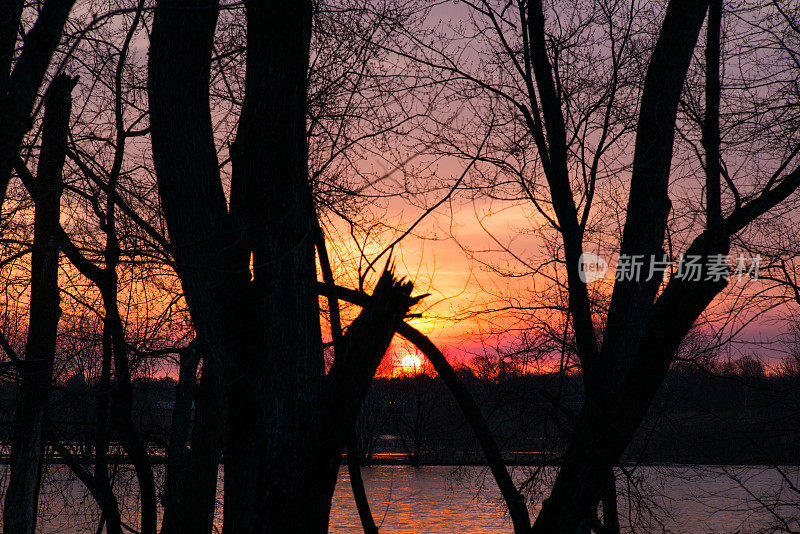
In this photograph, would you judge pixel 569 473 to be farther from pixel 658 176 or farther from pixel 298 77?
pixel 658 176

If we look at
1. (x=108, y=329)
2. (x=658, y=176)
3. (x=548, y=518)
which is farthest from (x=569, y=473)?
(x=108, y=329)

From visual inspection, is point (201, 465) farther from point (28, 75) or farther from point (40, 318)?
point (28, 75)

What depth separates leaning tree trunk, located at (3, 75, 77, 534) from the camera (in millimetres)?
6246

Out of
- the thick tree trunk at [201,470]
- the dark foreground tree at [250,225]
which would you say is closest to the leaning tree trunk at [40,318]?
the thick tree trunk at [201,470]

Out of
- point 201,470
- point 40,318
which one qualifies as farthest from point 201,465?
point 40,318

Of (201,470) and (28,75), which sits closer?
(28,75)

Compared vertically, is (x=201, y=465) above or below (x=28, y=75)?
below

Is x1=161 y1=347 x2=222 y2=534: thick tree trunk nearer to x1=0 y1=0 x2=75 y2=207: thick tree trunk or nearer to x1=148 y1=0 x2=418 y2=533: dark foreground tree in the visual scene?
x1=148 y1=0 x2=418 y2=533: dark foreground tree

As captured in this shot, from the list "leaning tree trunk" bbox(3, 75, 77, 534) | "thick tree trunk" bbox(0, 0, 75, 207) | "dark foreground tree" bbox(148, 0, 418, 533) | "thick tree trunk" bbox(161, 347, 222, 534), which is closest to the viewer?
A: "thick tree trunk" bbox(0, 0, 75, 207)

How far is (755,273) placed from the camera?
256 inches

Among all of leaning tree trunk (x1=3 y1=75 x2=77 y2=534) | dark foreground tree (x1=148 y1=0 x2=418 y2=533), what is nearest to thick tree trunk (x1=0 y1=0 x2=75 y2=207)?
dark foreground tree (x1=148 y1=0 x2=418 y2=533)

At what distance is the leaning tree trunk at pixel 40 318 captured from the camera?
6246mm

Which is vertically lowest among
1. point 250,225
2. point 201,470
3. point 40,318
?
point 201,470

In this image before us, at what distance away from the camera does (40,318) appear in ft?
22.0
